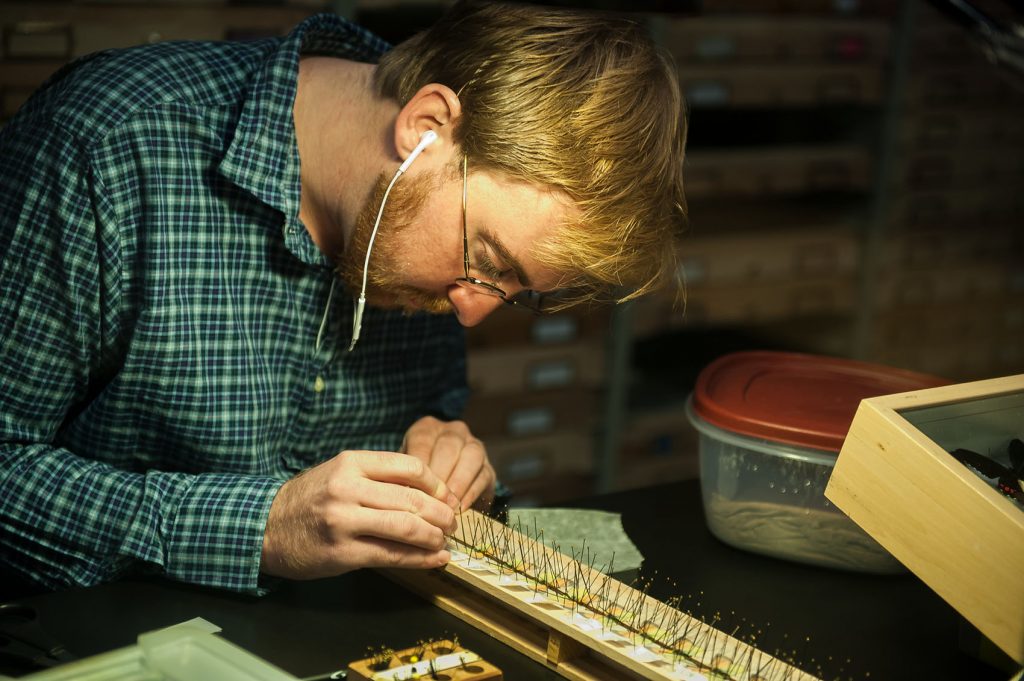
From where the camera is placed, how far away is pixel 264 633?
3.91 feet

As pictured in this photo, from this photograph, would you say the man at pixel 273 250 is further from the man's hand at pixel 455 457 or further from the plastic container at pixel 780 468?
the plastic container at pixel 780 468

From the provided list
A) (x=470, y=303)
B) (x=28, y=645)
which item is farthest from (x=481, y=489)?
(x=28, y=645)

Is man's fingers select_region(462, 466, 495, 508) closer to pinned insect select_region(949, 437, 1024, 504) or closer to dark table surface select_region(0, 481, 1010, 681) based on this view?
dark table surface select_region(0, 481, 1010, 681)

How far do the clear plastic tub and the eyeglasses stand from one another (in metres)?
0.29

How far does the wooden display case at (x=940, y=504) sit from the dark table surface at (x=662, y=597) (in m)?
0.17

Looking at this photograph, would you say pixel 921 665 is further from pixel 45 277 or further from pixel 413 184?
pixel 45 277

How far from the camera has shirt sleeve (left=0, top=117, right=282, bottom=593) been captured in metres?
1.35

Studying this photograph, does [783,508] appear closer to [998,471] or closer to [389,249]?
[998,471]

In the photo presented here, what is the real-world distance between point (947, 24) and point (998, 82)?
0.35 m

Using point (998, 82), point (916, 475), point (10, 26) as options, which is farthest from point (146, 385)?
point (998, 82)

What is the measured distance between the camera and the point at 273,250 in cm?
157

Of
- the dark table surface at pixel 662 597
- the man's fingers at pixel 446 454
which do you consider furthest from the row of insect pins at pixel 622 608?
the man's fingers at pixel 446 454

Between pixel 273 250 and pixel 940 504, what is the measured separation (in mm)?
933

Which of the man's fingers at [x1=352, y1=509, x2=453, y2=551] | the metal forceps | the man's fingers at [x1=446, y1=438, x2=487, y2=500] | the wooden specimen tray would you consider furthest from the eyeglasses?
the metal forceps
